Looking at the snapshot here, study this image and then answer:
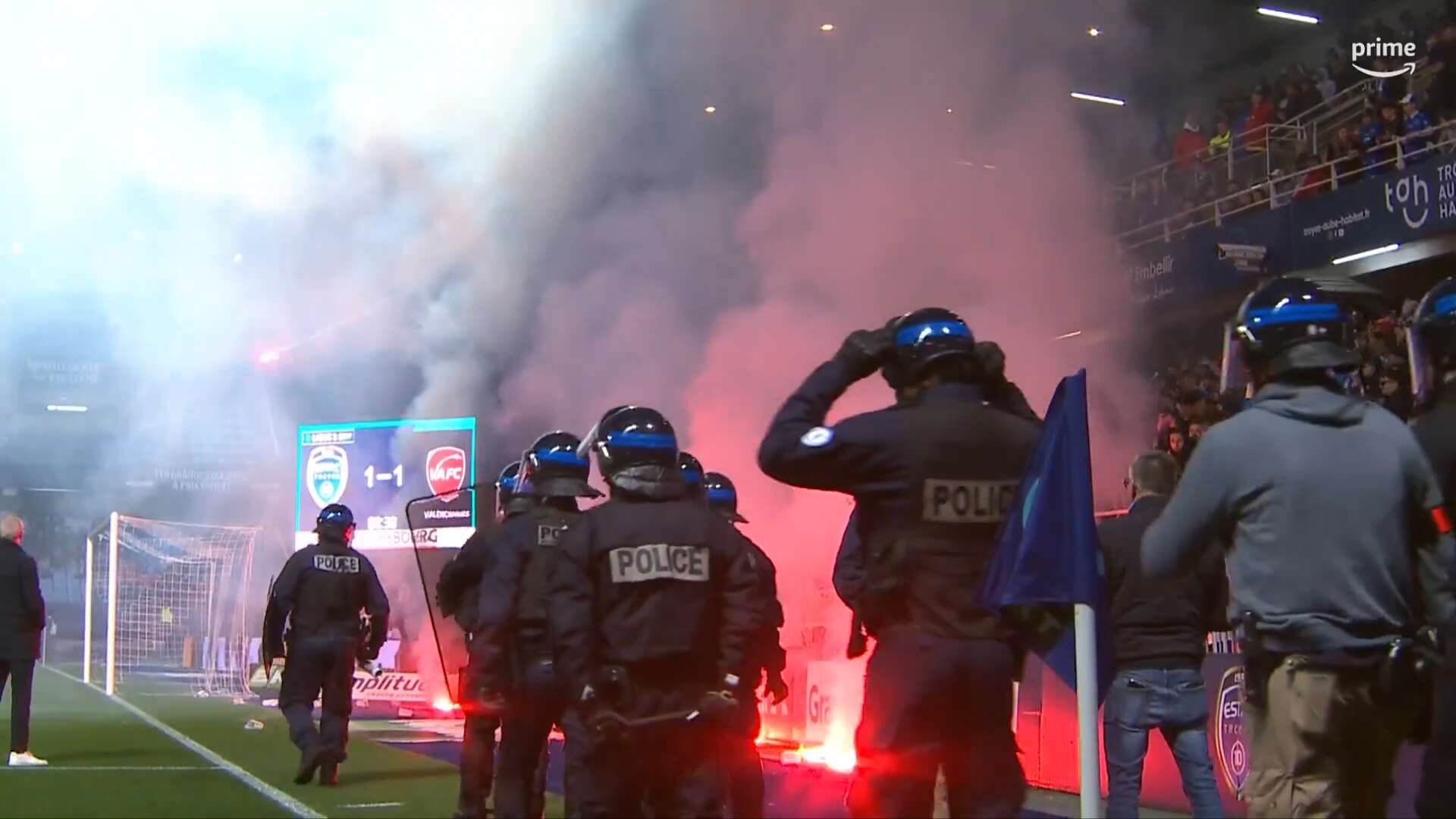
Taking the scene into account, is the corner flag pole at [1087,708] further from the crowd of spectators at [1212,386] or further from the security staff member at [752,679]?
the crowd of spectators at [1212,386]

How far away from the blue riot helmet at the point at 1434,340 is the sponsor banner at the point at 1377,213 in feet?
36.4

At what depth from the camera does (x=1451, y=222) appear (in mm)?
13578

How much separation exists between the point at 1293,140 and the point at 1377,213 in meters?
2.61

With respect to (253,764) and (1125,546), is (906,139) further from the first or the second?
(1125,546)

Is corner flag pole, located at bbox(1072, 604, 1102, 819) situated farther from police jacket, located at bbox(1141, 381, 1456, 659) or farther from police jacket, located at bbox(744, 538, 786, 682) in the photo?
police jacket, located at bbox(744, 538, 786, 682)

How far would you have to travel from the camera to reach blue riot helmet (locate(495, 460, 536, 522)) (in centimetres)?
639

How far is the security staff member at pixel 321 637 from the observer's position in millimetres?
9195

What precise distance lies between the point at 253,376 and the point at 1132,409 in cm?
1326

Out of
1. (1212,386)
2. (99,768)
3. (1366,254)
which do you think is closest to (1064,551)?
(99,768)

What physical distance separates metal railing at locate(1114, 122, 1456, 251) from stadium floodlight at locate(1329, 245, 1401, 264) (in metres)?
0.69

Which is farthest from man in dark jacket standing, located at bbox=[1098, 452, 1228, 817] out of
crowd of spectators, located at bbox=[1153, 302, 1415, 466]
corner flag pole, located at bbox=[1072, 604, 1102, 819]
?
crowd of spectators, located at bbox=[1153, 302, 1415, 466]

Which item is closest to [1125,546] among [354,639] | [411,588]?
[354,639]

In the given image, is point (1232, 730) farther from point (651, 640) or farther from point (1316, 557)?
point (1316, 557)

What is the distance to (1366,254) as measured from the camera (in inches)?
581
